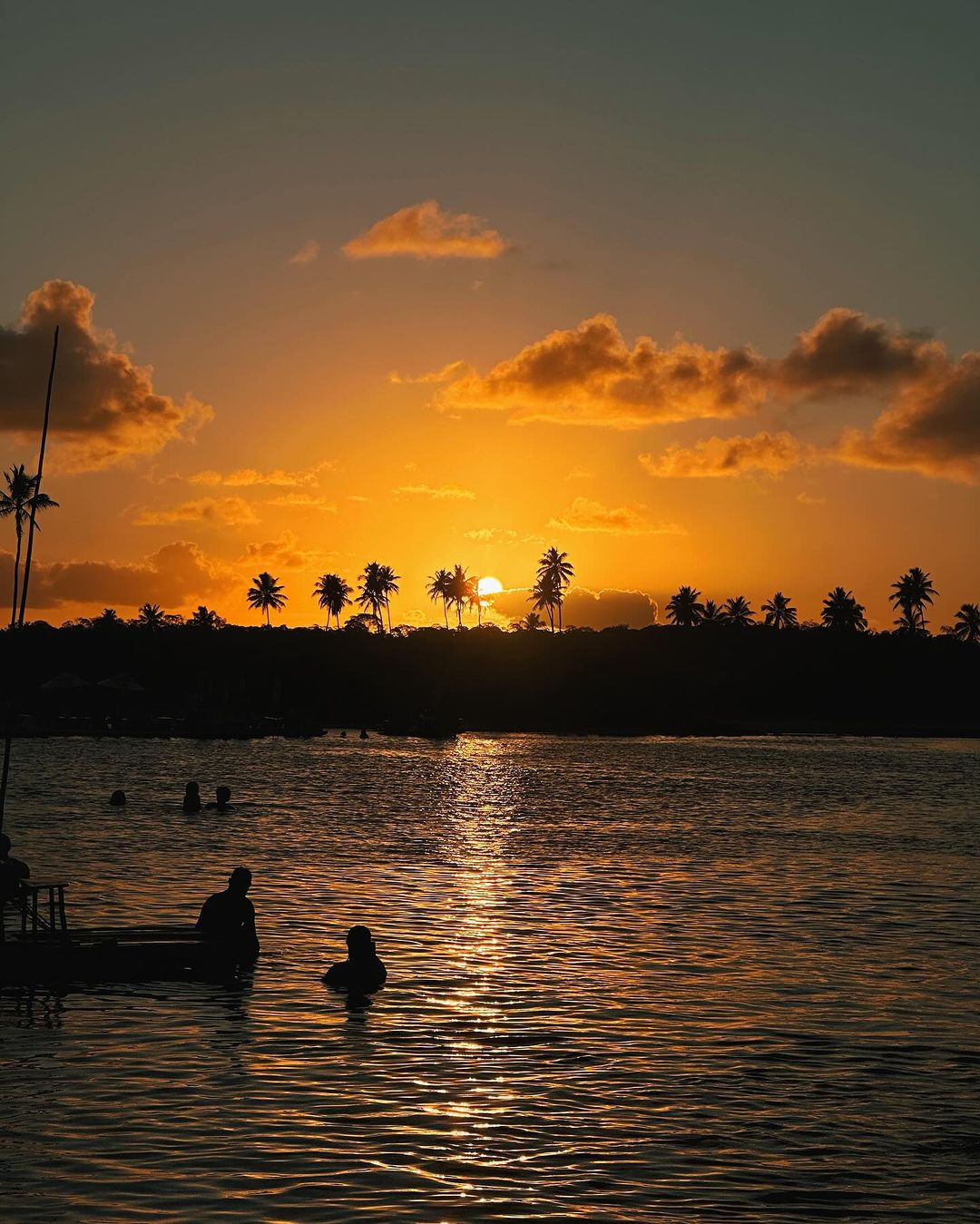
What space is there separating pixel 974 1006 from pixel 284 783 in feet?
205

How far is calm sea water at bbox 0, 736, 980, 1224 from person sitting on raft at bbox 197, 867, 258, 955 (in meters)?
0.77

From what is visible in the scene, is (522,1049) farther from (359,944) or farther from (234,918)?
(234,918)

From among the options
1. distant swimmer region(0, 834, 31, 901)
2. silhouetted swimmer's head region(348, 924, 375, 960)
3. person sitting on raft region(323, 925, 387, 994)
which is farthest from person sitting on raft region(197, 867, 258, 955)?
distant swimmer region(0, 834, 31, 901)

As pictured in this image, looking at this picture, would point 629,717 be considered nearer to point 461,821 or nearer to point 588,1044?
point 461,821

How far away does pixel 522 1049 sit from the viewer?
1923 centimetres

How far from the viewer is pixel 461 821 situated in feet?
200

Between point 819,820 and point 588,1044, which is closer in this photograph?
point 588,1044

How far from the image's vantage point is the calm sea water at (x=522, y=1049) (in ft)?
45.0

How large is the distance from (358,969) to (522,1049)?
14.3 feet

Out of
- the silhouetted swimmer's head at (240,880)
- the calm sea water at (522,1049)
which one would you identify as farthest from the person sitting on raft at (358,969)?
the silhouetted swimmer's head at (240,880)

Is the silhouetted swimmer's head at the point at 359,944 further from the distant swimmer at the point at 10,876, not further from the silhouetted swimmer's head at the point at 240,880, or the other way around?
the distant swimmer at the point at 10,876

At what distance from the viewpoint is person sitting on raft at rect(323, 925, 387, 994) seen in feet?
74.3

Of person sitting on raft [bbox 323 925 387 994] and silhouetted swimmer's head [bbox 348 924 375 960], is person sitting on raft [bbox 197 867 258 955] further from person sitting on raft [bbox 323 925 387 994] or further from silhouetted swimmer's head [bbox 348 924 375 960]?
silhouetted swimmer's head [bbox 348 924 375 960]

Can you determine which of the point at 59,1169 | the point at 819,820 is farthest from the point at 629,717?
the point at 59,1169
